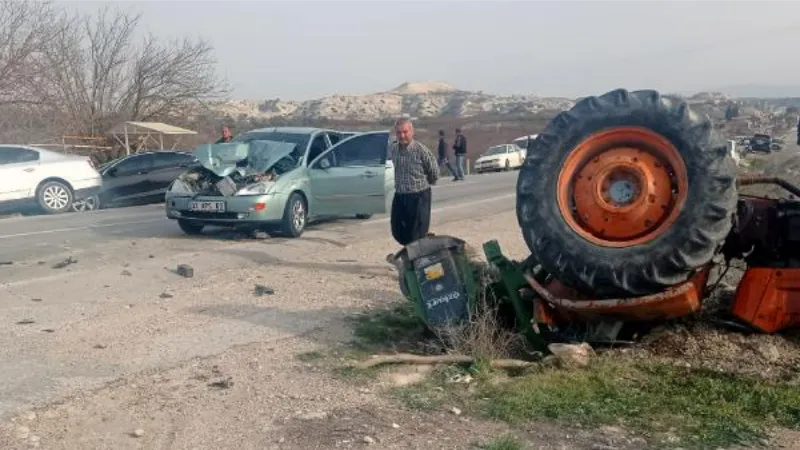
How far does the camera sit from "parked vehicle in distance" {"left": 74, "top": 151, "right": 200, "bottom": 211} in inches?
770

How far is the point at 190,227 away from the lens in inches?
509

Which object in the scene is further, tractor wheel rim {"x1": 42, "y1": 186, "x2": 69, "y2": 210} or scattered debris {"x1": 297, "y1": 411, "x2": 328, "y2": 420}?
tractor wheel rim {"x1": 42, "y1": 186, "x2": 69, "y2": 210}

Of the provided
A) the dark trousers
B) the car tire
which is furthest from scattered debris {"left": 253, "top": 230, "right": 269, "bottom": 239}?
the dark trousers

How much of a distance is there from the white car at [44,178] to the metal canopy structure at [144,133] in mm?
→ 10005

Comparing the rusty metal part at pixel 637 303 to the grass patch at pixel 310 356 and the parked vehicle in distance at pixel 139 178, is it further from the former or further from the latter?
the parked vehicle in distance at pixel 139 178

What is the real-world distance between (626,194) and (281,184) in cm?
793

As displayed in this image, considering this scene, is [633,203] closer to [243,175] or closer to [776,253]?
[776,253]

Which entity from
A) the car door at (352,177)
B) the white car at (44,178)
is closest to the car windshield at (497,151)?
the white car at (44,178)

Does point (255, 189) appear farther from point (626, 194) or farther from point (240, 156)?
point (626, 194)

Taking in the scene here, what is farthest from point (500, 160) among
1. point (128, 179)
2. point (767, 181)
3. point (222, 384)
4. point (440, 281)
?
point (222, 384)

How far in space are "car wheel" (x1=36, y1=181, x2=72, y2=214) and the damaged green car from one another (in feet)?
19.3

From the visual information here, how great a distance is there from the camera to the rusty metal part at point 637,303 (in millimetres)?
5062

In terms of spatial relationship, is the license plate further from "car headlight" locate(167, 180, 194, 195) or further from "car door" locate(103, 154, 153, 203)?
"car door" locate(103, 154, 153, 203)

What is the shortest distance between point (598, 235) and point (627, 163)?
47 cm
